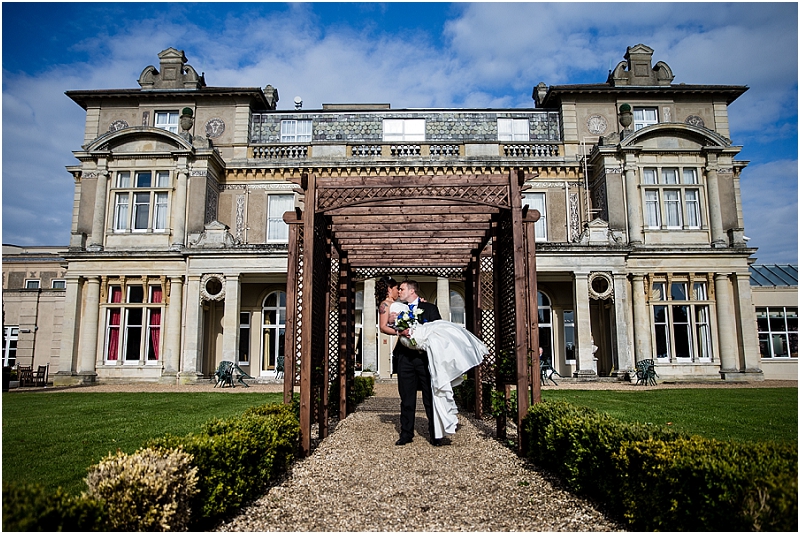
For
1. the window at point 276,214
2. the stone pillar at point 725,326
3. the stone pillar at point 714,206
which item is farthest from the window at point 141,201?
the stone pillar at point 725,326

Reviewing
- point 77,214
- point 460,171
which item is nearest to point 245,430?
point 460,171

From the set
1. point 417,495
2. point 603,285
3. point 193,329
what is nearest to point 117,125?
point 193,329

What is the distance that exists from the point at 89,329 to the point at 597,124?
899 inches

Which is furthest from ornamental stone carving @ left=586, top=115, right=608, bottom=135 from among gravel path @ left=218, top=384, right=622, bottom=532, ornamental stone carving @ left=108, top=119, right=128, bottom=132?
ornamental stone carving @ left=108, top=119, right=128, bottom=132

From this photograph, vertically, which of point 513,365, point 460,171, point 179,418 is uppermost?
point 460,171

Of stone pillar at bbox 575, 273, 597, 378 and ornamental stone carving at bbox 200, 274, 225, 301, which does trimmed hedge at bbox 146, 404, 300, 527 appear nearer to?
ornamental stone carving at bbox 200, 274, 225, 301

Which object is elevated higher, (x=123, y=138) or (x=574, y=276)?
(x=123, y=138)

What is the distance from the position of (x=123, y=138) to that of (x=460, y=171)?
1395cm

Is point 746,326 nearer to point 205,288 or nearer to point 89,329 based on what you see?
point 205,288

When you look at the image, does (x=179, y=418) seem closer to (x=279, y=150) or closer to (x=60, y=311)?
(x=279, y=150)

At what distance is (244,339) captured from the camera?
79.5ft

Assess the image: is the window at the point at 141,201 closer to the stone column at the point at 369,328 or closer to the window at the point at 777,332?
the stone column at the point at 369,328

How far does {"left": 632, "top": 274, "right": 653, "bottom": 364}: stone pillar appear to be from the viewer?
21.1m

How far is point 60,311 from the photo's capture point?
2961 centimetres
